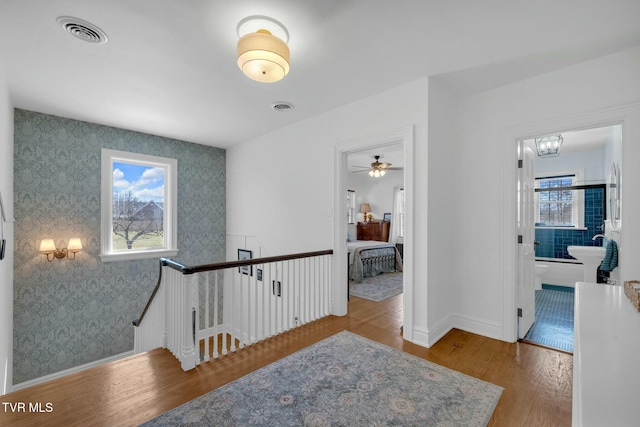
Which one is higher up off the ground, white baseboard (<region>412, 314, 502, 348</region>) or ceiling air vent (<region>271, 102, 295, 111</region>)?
ceiling air vent (<region>271, 102, 295, 111</region>)

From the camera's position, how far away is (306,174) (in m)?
3.99

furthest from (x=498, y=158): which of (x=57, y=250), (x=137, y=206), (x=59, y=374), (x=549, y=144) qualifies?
(x=59, y=374)

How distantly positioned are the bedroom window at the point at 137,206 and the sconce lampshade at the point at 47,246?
56 cm

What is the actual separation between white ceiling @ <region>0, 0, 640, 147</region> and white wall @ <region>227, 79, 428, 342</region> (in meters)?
0.23

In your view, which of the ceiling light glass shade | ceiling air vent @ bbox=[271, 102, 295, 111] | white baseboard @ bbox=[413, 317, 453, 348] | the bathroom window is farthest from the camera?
the bathroom window

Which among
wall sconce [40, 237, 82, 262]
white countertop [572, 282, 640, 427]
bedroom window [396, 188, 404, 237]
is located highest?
bedroom window [396, 188, 404, 237]

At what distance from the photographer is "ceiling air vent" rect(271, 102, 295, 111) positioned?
3.44 m

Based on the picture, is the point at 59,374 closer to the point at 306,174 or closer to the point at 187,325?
the point at 187,325

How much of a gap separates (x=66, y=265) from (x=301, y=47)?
13.9 ft

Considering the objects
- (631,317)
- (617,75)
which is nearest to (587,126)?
(617,75)

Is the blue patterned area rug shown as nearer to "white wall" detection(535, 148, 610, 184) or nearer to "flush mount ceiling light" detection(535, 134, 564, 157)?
"flush mount ceiling light" detection(535, 134, 564, 157)

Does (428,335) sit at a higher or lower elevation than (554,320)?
higher

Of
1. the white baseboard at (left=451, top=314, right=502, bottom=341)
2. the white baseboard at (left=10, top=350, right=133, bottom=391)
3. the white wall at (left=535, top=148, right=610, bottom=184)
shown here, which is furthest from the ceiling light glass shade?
the white wall at (left=535, top=148, right=610, bottom=184)

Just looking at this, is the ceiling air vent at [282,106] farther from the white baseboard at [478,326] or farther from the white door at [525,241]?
the white baseboard at [478,326]
